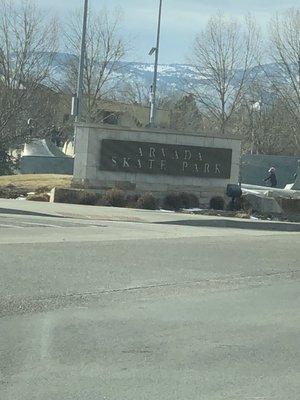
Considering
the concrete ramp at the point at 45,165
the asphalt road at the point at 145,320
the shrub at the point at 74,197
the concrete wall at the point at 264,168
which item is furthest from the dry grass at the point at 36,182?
the concrete wall at the point at 264,168

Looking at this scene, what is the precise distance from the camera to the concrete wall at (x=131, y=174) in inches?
920

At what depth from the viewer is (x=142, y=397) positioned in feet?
16.7

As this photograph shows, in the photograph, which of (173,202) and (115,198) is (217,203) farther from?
(115,198)

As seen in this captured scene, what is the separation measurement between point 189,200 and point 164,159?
1712 mm

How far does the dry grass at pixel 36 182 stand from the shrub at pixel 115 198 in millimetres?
1874

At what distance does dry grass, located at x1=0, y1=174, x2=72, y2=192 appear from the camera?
24016 millimetres

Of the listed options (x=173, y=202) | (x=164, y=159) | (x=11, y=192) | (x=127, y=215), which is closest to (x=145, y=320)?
(x=127, y=215)

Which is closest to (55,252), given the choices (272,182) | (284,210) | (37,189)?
(37,189)

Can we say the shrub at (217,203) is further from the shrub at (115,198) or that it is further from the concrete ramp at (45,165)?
the concrete ramp at (45,165)

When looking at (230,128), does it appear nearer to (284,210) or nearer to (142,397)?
(284,210)

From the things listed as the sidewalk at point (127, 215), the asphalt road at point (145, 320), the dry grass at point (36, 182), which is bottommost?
the asphalt road at point (145, 320)

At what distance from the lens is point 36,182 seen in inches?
982

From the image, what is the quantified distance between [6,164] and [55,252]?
25.9m

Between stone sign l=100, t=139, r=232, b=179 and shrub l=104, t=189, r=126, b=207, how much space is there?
130 cm
